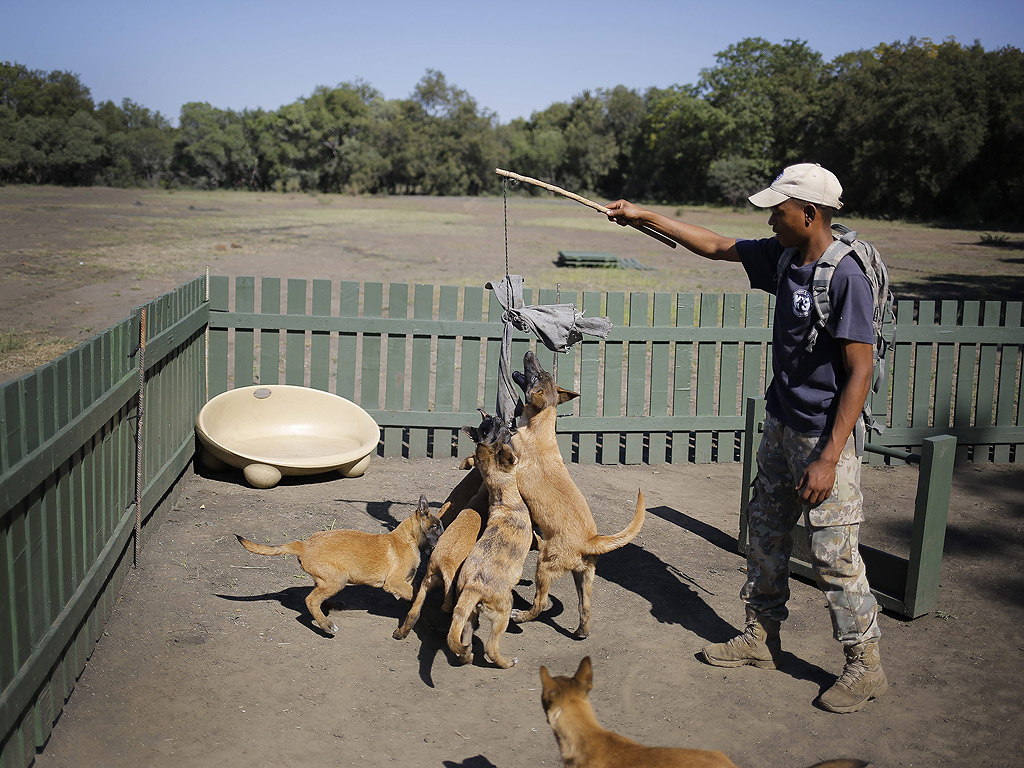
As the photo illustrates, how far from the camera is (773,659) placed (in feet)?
15.5

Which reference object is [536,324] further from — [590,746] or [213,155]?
[213,155]

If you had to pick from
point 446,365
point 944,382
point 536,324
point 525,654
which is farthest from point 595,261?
point 525,654

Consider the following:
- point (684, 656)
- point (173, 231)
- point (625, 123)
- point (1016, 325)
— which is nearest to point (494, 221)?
point (173, 231)

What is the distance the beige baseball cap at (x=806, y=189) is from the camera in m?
4.06

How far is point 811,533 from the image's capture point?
426 centimetres

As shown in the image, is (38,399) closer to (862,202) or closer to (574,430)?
(574,430)

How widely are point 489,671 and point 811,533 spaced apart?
5.90 ft

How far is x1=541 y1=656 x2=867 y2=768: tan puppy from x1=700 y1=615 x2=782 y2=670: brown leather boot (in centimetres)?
172

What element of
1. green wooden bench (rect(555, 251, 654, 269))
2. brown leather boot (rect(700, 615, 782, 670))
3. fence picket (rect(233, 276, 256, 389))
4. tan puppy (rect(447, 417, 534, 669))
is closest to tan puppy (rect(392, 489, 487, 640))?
tan puppy (rect(447, 417, 534, 669))

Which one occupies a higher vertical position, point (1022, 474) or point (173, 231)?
point (173, 231)

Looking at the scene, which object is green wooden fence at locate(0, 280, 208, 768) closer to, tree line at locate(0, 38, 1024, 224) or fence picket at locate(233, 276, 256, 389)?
fence picket at locate(233, 276, 256, 389)

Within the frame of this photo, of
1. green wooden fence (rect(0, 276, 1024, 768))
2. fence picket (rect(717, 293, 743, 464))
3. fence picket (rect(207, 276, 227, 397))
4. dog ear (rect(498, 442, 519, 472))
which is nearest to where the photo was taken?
dog ear (rect(498, 442, 519, 472))

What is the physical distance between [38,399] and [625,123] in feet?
313

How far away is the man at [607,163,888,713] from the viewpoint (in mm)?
3990
